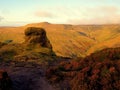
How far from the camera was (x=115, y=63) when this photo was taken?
35.5 meters

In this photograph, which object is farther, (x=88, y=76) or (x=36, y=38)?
(x=36, y=38)

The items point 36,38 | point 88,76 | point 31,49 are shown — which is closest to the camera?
point 88,76

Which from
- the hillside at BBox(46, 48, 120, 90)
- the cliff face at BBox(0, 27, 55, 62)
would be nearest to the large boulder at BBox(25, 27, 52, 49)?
the cliff face at BBox(0, 27, 55, 62)

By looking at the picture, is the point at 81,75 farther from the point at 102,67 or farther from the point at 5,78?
the point at 5,78

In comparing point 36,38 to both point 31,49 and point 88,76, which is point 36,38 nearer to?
point 31,49

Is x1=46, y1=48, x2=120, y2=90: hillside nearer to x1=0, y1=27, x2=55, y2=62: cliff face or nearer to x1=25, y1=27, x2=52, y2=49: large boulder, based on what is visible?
x1=0, y1=27, x2=55, y2=62: cliff face

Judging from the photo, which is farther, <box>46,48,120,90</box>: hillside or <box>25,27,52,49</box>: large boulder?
<box>25,27,52,49</box>: large boulder

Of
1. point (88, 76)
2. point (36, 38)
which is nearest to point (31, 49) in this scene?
point (36, 38)

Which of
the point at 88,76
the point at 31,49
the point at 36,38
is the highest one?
the point at 36,38

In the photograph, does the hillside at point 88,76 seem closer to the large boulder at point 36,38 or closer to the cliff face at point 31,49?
the cliff face at point 31,49

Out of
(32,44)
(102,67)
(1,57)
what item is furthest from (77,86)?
(32,44)

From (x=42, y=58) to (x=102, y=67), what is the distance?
2686 centimetres

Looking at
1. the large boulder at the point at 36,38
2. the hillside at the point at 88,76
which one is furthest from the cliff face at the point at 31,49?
the hillside at the point at 88,76

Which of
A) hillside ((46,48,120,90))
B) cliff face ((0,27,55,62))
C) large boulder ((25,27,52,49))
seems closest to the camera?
hillside ((46,48,120,90))
